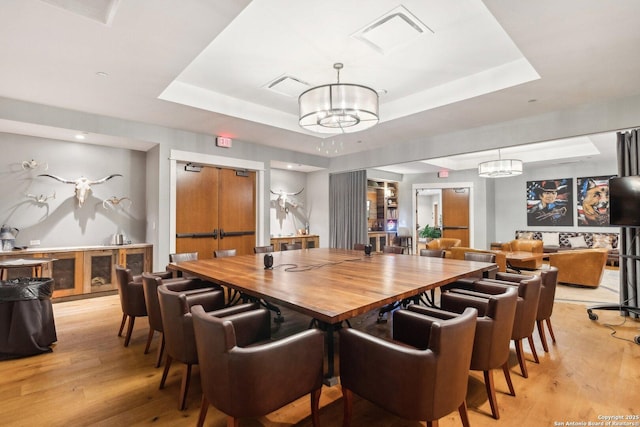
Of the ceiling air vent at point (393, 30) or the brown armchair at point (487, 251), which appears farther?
the brown armchair at point (487, 251)

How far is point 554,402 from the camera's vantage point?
2072 millimetres

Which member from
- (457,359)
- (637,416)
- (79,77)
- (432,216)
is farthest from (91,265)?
(432,216)

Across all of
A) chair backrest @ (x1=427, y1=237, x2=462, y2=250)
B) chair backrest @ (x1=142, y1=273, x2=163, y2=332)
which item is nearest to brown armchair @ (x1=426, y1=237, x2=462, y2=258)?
chair backrest @ (x1=427, y1=237, x2=462, y2=250)

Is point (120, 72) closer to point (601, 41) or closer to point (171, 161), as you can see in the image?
point (171, 161)

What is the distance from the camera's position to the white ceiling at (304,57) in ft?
7.36

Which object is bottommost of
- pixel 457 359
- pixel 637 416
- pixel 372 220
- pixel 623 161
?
pixel 637 416

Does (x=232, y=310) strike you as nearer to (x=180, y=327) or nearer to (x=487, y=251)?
(x=180, y=327)

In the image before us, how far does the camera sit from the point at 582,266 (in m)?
5.45

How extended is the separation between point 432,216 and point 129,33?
48.5 feet

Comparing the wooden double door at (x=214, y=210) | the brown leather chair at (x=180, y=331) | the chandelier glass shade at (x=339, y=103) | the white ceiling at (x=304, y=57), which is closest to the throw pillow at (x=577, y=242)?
the white ceiling at (x=304, y=57)

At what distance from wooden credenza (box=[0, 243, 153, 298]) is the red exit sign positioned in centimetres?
208

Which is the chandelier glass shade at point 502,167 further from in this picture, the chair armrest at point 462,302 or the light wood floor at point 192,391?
the chair armrest at point 462,302

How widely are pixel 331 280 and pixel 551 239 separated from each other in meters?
8.45

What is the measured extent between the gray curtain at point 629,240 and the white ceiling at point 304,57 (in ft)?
2.44
